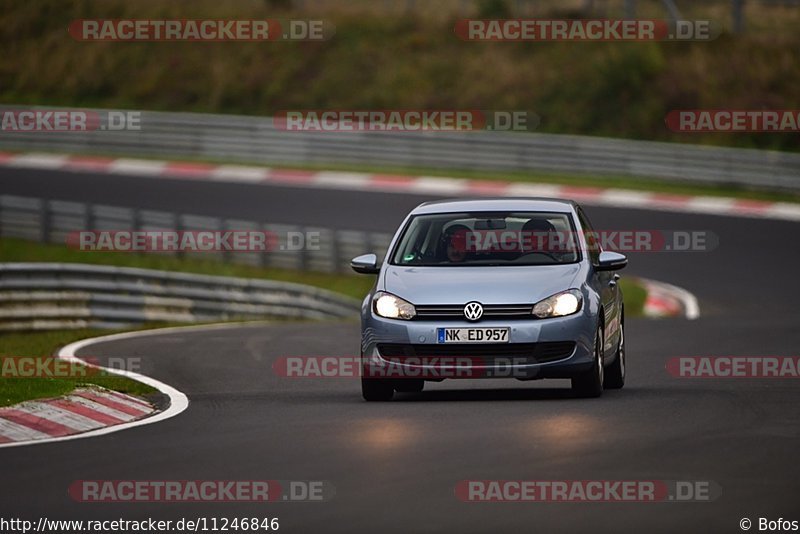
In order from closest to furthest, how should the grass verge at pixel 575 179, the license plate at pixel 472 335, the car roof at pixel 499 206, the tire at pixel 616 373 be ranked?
the license plate at pixel 472 335 < the car roof at pixel 499 206 < the tire at pixel 616 373 < the grass verge at pixel 575 179

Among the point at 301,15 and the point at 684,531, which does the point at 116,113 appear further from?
the point at 684,531

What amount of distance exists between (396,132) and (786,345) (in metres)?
23.6

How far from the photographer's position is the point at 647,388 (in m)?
14.1

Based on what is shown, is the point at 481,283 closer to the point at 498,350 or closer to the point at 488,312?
the point at 488,312

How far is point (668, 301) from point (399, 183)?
45.0ft

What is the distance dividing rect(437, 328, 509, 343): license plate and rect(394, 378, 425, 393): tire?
2.67ft

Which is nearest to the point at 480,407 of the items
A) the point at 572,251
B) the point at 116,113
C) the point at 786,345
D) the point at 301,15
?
the point at 572,251

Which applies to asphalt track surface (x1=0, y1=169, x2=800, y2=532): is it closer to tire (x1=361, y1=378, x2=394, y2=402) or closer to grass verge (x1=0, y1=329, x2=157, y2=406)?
tire (x1=361, y1=378, x2=394, y2=402)

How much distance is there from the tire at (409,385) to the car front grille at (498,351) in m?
0.69

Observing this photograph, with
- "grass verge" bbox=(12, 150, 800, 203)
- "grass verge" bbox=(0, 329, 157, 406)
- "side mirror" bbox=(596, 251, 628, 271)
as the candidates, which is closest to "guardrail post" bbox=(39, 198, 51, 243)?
"grass verge" bbox=(12, 150, 800, 203)

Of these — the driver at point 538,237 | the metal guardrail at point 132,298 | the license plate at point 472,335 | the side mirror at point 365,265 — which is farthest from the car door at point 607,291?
the metal guardrail at point 132,298

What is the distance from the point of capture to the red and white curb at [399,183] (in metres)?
35.6

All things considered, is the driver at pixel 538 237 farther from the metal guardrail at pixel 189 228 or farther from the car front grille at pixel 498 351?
Result: the metal guardrail at pixel 189 228

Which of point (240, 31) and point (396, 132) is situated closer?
point (396, 132)
